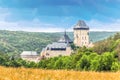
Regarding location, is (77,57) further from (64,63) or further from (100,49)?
(100,49)

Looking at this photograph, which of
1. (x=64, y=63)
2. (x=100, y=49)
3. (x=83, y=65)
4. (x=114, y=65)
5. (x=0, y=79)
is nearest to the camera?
(x=0, y=79)

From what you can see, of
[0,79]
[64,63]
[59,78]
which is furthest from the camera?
[64,63]

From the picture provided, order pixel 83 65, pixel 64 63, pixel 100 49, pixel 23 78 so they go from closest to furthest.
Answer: pixel 23 78 < pixel 83 65 < pixel 64 63 < pixel 100 49

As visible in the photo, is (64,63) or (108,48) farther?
(108,48)

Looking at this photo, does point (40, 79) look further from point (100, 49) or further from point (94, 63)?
point (100, 49)

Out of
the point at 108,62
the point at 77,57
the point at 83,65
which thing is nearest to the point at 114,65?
the point at 108,62

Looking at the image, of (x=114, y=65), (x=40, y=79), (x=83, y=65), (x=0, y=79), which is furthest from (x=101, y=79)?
(x=83, y=65)

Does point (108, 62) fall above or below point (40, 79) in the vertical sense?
below

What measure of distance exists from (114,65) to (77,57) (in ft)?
135

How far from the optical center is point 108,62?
9888 cm

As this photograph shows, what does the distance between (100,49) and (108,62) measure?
88.9 metres

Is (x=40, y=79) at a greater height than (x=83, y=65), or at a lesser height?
greater

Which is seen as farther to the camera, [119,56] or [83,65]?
[119,56]

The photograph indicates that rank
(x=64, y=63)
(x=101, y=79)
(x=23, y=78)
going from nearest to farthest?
1. (x=23, y=78)
2. (x=101, y=79)
3. (x=64, y=63)
